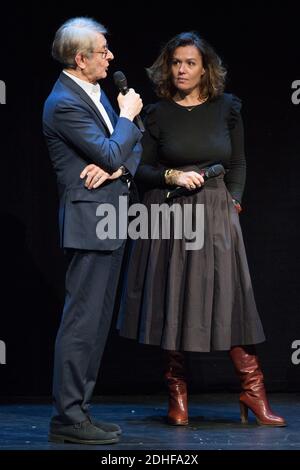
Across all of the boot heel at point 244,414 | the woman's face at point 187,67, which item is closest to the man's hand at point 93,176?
the woman's face at point 187,67

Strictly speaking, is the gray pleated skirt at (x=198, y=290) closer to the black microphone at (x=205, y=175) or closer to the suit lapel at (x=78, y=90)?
the black microphone at (x=205, y=175)

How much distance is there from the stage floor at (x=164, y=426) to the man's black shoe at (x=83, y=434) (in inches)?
1.1

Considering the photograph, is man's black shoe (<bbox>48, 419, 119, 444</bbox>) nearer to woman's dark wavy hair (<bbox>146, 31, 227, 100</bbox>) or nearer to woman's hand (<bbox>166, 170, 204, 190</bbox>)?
woman's hand (<bbox>166, 170, 204, 190</bbox>)

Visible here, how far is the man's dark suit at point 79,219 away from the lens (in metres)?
3.78

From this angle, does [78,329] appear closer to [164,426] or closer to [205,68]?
[164,426]

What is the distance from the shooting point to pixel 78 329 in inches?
151

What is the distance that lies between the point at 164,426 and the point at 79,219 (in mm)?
1023

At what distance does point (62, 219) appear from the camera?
12.6ft

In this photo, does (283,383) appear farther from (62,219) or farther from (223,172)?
(62,219)

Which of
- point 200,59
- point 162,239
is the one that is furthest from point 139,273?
point 200,59

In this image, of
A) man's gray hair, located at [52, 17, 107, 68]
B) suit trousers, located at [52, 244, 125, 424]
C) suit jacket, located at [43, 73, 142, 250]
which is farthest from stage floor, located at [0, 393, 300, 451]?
man's gray hair, located at [52, 17, 107, 68]

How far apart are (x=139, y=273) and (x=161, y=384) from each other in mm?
1022
